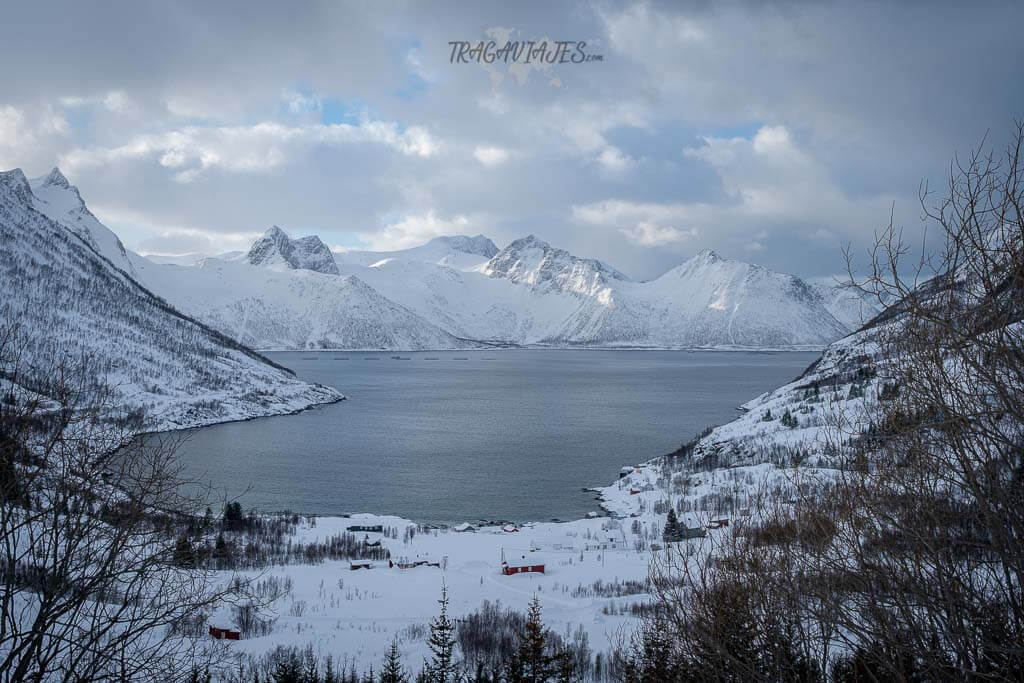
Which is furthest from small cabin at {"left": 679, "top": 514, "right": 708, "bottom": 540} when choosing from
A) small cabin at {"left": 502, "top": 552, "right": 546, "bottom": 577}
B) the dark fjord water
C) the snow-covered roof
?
the dark fjord water

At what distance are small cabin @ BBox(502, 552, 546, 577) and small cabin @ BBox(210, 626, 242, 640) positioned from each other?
1016 centimetres

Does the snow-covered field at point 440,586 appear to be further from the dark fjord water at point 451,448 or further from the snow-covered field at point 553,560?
the dark fjord water at point 451,448

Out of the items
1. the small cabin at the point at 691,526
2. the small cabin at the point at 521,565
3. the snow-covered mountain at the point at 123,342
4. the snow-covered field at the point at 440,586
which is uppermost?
the snow-covered mountain at the point at 123,342

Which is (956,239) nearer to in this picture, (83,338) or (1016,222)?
(1016,222)

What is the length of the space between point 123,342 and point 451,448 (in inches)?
2355

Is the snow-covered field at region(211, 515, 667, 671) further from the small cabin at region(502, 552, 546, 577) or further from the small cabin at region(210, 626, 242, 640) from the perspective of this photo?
the small cabin at region(210, 626, 242, 640)

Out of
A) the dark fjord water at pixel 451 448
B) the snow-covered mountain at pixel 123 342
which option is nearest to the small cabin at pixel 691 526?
the dark fjord water at pixel 451 448

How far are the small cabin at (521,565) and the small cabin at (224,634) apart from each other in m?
10.2

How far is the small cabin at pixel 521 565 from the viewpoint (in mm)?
23578

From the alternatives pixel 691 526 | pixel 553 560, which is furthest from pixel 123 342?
pixel 691 526

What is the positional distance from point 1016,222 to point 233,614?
57.5 ft

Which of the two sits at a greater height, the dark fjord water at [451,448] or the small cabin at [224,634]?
the dark fjord water at [451,448]

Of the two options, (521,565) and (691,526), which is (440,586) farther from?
(691,526)

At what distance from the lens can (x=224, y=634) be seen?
50.9 ft
